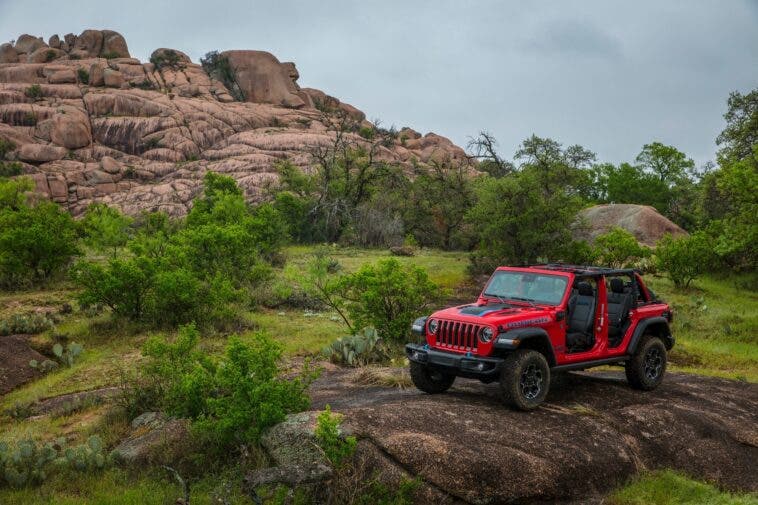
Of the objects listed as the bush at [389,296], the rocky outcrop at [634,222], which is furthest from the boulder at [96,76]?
the bush at [389,296]

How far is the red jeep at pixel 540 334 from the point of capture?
8961 mm

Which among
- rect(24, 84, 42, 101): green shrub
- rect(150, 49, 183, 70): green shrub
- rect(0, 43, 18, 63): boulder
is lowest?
rect(24, 84, 42, 101): green shrub

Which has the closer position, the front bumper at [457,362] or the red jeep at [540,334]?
the front bumper at [457,362]

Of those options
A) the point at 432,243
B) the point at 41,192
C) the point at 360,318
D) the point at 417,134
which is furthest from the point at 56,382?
the point at 417,134

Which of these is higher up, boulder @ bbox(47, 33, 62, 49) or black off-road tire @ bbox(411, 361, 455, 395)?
boulder @ bbox(47, 33, 62, 49)

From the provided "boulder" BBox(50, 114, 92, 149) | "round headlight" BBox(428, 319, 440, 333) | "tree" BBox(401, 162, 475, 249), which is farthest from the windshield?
"boulder" BBox(50, 114, 92, 149)

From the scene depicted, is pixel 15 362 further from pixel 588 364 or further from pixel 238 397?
pixel 588 364

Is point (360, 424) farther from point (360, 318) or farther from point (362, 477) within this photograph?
point (360, 318)

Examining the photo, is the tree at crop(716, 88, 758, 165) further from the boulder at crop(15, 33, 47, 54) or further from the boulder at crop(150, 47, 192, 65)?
the boulder at crop(15, 33, 47, 54)

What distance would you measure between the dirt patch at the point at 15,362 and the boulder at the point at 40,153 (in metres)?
60.4

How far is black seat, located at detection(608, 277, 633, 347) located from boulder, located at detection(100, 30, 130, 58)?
9886 cm

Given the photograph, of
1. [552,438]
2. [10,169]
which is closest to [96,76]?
[10,169]

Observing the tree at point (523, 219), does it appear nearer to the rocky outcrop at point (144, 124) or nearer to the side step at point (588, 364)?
the side step at point (588, 364)

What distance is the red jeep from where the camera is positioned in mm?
8961
